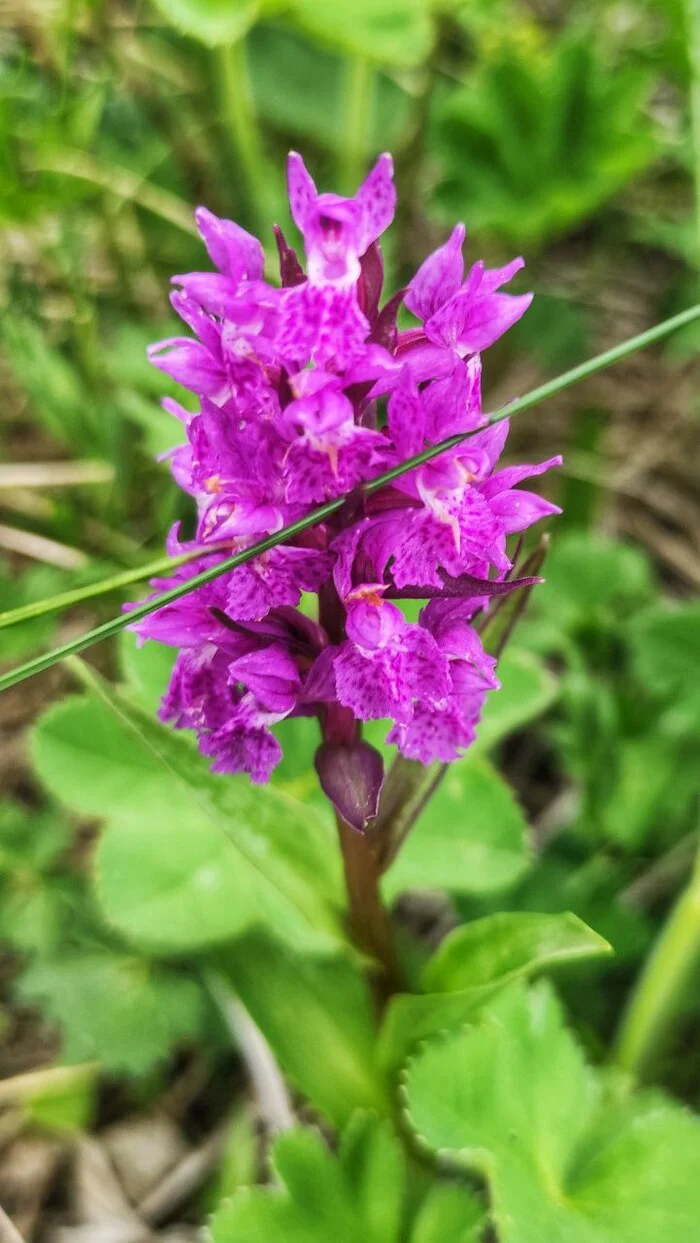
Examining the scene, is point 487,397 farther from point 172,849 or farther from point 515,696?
point 172,849

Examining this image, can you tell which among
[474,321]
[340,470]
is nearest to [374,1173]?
[340,470]

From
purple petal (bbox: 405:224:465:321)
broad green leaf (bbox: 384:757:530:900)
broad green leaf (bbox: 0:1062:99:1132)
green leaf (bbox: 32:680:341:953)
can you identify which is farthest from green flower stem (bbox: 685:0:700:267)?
broad green leaf (bbox: 0:1062:99:1132)

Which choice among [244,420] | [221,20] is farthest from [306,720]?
[221,20]

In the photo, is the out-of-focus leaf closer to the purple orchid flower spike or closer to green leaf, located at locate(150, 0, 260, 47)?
green leaf, located at locate(150, 0, 260, 47)

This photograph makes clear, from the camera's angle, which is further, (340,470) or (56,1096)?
(56,1096)

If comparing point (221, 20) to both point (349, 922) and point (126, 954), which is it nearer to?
point (349, 922)

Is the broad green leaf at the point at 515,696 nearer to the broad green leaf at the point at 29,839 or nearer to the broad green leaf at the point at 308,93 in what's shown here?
the broad green leaf at the point at 29,839
